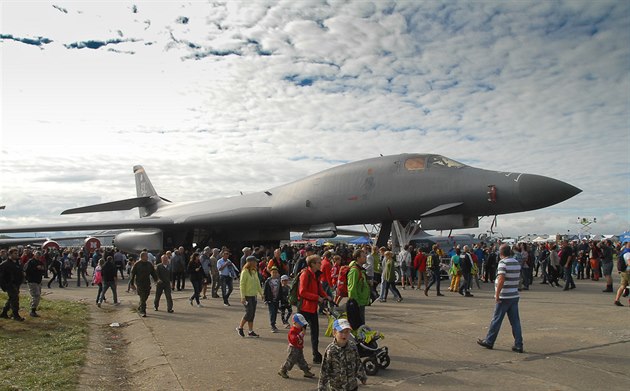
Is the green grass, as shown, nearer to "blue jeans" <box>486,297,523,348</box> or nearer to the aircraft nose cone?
"blue jeans" <box>486,297,523,348</box>

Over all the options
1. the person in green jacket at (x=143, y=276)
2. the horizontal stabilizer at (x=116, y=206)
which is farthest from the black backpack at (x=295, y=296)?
the horizontal stabilizer at (x=116, y=206)

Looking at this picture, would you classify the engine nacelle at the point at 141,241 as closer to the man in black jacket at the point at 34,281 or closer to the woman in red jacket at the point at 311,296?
the man in black jacket at the point at 34,281

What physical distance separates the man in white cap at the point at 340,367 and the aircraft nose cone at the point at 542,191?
11.1 m

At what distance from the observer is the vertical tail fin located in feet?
103

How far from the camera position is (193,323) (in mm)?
9773

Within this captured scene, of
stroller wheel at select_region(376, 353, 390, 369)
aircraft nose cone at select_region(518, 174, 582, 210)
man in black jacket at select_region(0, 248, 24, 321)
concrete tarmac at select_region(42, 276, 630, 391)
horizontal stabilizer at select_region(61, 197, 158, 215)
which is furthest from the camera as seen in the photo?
horizontal stabilizer at select_region(61, 197, 158, 215)

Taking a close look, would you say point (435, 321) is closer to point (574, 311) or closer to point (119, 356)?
point (574, 311)

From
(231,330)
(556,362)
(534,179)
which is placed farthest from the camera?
(534,179)

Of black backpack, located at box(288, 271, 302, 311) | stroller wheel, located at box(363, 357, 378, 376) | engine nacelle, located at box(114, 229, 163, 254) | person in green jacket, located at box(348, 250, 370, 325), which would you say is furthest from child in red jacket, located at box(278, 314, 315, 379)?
engine nacelle, located at box(114, 229, 163, 254)

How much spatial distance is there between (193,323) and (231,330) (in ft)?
4.46

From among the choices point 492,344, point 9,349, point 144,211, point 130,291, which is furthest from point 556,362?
point 144,211

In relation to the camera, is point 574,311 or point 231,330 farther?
point 574,311

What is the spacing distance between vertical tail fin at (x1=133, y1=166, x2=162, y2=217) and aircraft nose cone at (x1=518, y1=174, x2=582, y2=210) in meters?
23.8

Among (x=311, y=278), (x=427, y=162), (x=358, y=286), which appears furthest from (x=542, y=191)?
(x=311, y=278)
